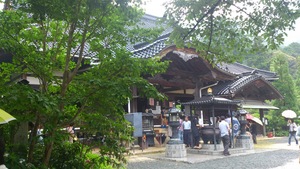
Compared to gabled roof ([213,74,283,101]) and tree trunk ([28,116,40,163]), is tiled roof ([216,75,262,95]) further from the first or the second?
tree trunk ([28,116,40,163])

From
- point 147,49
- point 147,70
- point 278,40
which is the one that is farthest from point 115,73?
point 147,49

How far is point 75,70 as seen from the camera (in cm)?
455

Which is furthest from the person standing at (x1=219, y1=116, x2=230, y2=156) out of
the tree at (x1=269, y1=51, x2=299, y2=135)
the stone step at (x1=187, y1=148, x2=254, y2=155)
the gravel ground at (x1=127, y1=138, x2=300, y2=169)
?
the tree at (x1=269, y1=51, x2=299, y2=135)

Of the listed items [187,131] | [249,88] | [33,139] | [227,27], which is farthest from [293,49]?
[33,139]

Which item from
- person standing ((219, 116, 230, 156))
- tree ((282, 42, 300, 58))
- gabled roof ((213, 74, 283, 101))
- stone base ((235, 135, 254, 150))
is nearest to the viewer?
person standing ((219, 116, 230, 156))

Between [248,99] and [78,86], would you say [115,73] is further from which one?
[248,99]

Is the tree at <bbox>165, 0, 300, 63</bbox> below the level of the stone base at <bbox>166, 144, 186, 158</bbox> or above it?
above

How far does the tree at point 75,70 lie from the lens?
3.74 meters

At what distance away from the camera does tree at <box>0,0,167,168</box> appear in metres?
3.74

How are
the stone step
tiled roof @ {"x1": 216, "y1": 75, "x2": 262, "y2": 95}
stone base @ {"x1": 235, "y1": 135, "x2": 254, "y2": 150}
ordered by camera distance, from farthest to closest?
tiled roof @ {"x1": 216, "y1": 75, "x2": 262, "y2": 95} → stone base @ {"x1": 235, "y1": 135, "x2": 254, "y2": 150} → the stone step

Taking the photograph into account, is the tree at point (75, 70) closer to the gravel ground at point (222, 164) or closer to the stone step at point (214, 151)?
the gravel ground at point (222, 164)

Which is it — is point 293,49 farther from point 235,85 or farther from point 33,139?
point 33,139

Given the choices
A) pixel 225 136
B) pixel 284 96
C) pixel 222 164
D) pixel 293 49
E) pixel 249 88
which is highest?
pixel 293 49

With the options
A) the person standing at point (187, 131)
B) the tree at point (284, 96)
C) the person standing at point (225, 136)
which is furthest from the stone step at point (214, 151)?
the tree at point (284, 96)
